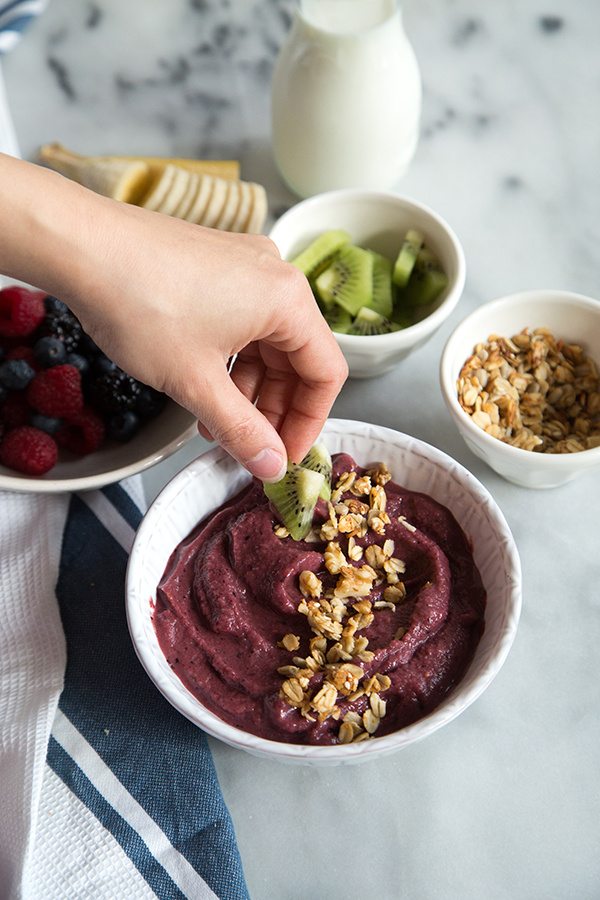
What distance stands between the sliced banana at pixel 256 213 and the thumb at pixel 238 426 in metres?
0.80

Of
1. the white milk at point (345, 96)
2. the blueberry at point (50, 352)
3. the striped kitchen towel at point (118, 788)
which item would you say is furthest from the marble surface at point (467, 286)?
the blueberry at point (50, 352)

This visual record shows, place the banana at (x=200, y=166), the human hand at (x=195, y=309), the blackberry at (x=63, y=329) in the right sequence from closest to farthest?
the human hand at (x=195, y=309)
the blackberry at (x=63, y=329)
the banana at (x=200, y=166)

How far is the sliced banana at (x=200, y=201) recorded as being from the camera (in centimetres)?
206

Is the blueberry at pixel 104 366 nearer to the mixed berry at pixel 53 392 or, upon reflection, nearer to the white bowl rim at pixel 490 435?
the mixed berry at pixel 53 392

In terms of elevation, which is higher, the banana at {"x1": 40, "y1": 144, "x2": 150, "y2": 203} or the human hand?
the human hand

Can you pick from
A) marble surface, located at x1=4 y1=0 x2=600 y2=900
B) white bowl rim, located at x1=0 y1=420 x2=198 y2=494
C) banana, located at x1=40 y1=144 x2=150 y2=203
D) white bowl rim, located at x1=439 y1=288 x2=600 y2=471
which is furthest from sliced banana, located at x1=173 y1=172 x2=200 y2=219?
white bowl rim, located at x1=439 y1=288 x2=600 y2=471

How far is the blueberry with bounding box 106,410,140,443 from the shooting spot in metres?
1.79

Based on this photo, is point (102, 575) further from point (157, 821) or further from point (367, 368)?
point (367, 368)

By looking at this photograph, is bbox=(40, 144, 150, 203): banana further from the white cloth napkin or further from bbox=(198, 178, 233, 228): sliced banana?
the white cloth napkin

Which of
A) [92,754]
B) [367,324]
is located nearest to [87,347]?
[367,324]

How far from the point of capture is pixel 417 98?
2105mm

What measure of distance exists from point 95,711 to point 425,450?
0.69 metres

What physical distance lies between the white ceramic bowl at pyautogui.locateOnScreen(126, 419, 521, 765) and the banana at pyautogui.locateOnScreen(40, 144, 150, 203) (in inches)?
30.9

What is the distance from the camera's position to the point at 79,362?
1.81m
